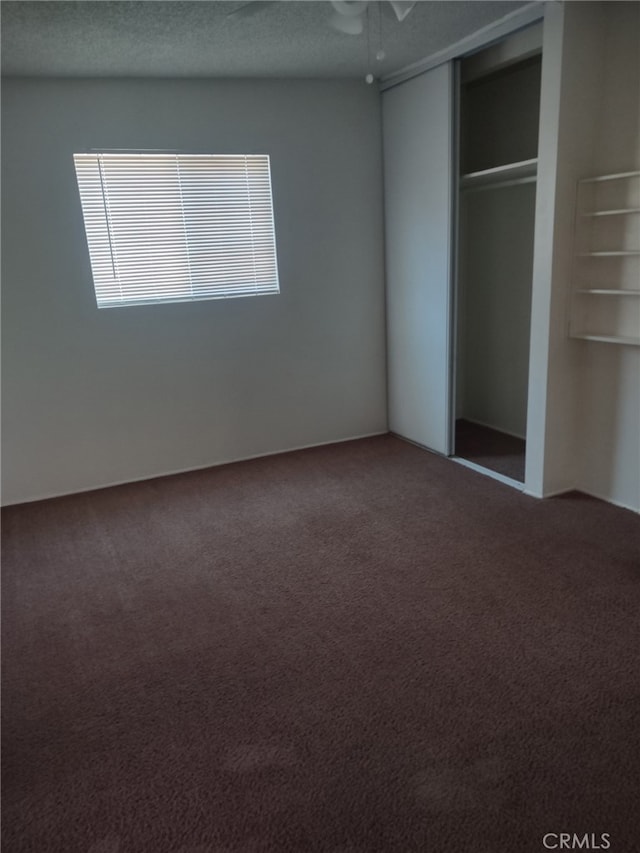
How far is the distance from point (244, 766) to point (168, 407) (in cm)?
277

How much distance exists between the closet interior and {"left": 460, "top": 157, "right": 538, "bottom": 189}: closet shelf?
0.5 inches

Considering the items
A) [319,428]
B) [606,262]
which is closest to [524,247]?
[606,262]

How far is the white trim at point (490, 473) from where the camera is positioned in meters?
3.69

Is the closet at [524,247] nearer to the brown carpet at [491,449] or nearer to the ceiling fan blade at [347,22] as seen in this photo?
the brown carpet at [491,449]

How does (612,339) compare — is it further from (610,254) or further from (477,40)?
(477,40)

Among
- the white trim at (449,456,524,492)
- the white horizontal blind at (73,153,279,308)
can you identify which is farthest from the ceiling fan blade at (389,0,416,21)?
the white trim at (449,456,524,492)

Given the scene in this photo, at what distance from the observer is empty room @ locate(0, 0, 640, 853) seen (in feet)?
5.84

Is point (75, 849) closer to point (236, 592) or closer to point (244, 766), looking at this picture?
point (244, 766)

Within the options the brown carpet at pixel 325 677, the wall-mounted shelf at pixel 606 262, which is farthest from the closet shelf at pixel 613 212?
the brown carpet at pixel 325 677

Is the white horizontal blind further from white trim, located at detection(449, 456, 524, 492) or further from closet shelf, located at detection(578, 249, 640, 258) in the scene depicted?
closet shelf, located at detection(578, 249, 640, 258)

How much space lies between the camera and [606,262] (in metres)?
3.19

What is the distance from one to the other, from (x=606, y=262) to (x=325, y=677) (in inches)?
103

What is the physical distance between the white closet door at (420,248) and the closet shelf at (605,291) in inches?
38.2

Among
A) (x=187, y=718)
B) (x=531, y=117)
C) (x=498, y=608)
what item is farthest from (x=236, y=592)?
(x=531, y=117)
